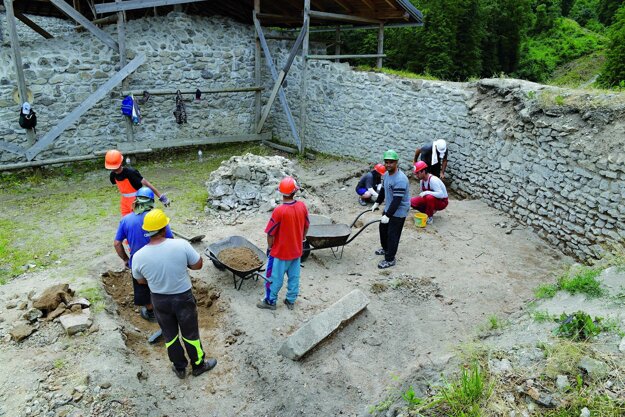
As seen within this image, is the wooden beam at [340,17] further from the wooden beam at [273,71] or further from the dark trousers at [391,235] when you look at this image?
the dark trousers at [391,235]

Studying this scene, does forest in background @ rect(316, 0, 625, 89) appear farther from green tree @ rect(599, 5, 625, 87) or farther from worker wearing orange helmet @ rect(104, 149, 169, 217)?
worker wearing orange helmet @ rect(104, 149, 169, 217)

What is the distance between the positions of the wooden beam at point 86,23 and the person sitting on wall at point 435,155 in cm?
723

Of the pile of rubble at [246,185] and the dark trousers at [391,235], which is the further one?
the pile of rubble at [246,185]

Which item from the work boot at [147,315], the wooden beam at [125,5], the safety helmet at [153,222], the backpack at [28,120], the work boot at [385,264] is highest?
the wooden beam at [125,5]

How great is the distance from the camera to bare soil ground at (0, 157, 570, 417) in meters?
4.02

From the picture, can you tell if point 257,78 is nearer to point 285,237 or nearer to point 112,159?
point 112,159

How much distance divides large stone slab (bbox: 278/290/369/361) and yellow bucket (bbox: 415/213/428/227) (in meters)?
2.88

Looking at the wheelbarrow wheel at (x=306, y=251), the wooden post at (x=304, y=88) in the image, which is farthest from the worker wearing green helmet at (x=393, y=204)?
the wooden post at (x=304, y=88)

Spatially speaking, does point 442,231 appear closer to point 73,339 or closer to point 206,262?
point 206,262

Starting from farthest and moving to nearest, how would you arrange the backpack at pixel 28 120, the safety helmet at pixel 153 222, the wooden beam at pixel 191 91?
the wooden beam at pixel 191 91 → the backpack at pixel 28 120 → the safety helmet at pixel 153 222

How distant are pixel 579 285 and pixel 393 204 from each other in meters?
2.37

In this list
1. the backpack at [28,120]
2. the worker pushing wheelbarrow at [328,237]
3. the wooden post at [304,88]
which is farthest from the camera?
the wooden post at [304,88]

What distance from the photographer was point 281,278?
5164mm

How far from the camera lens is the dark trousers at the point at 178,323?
408 cm
